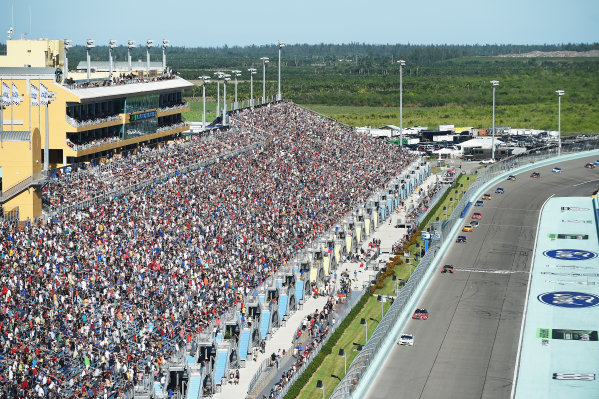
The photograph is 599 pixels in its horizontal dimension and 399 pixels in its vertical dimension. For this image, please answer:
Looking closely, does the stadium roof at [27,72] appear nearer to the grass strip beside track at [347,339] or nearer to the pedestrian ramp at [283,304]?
the pedestrian ramp at [283,304]

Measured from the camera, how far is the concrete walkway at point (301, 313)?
154 feet

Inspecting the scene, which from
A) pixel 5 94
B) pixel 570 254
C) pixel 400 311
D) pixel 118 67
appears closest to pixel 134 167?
pixel 5 94

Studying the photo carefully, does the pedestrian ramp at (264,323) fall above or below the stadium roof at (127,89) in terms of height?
below

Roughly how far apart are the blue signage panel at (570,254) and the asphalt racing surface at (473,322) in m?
1.77

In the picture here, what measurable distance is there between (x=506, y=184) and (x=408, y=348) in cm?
5924

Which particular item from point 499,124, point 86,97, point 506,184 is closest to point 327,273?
point 86,97

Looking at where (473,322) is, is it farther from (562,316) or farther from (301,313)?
(301,313)

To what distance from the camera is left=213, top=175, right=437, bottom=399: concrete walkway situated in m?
47.0

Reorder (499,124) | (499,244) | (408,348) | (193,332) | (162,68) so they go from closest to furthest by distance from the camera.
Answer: (193,332)
(408,348)
(499,244)
(162,68)
(499,124)

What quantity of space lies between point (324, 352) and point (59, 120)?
24.0 metres

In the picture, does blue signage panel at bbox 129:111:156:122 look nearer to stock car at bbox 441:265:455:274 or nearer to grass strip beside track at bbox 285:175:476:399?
grass strip beside track at bbox 285:175:476:399

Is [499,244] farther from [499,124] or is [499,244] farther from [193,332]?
[499,124]

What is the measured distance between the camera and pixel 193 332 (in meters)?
47.8

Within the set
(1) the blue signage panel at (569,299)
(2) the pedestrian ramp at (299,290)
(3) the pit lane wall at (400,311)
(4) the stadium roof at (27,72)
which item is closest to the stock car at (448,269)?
(3) the pit lane wall at (400,311)
